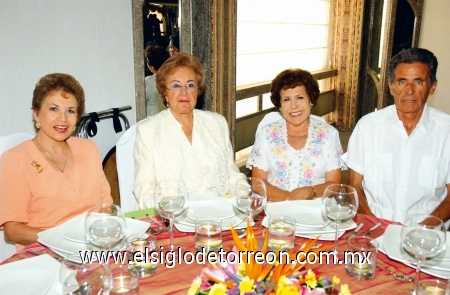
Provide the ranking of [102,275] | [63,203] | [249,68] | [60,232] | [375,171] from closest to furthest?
[102,275]
[60,232]
[63,203]
[375,171]
[249,68]

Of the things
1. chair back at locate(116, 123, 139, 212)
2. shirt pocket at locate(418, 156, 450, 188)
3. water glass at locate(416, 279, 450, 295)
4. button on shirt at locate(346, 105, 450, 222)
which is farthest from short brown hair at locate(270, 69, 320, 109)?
water glass at locate(416, 279, 450, 295)

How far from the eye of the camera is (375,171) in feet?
7.40

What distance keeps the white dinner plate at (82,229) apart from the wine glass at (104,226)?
0.16 metres

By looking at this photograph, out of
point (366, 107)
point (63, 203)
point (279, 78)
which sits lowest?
point (366, 107)

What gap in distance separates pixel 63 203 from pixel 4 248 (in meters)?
0.30

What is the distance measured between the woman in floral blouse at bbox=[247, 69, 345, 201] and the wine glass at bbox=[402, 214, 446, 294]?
1117mm

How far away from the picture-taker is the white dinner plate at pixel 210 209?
1.55 m

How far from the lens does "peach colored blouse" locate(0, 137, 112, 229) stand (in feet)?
5.86

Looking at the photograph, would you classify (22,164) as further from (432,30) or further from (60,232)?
(432,30)

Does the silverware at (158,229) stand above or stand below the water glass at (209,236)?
below

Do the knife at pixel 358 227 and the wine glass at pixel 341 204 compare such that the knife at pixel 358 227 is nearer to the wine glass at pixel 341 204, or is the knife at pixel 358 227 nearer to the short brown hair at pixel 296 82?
the wine glass at pixel 341 204

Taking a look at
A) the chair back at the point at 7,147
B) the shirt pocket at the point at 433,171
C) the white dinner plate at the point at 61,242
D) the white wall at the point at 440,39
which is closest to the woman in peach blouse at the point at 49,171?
the chair back at the point at 7,147

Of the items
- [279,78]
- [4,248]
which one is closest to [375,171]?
[279,78]

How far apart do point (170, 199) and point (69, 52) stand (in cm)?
183
